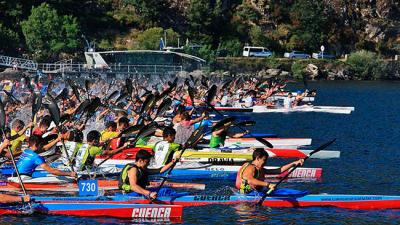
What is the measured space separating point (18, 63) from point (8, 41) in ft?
41.4

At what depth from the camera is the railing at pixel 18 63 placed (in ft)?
300

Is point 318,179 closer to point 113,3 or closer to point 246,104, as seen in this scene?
point 246,104

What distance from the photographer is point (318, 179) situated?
26094mm

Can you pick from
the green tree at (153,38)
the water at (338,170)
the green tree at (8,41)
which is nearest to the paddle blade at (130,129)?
the water at (338,170)

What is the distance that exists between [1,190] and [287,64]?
102101 millimetres

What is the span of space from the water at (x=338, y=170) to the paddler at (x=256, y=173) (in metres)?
0.50

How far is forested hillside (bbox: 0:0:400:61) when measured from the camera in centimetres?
10675

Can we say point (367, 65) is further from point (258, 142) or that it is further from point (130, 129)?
point (130, 129)

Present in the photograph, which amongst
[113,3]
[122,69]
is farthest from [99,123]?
[113,3]

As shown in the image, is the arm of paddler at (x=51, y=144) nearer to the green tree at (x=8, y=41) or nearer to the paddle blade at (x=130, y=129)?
the paddle blade at (x=130, y=129)

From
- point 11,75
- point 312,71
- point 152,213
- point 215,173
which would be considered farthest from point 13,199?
point 312,71

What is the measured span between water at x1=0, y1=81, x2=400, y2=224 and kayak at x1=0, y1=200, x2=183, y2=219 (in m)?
0.17

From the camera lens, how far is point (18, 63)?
305ft

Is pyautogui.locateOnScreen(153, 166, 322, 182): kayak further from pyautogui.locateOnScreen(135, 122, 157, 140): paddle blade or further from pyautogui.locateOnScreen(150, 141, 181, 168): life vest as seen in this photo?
pyautogui.locateOnScreen(135, 122, 157, 140): paddle blade
